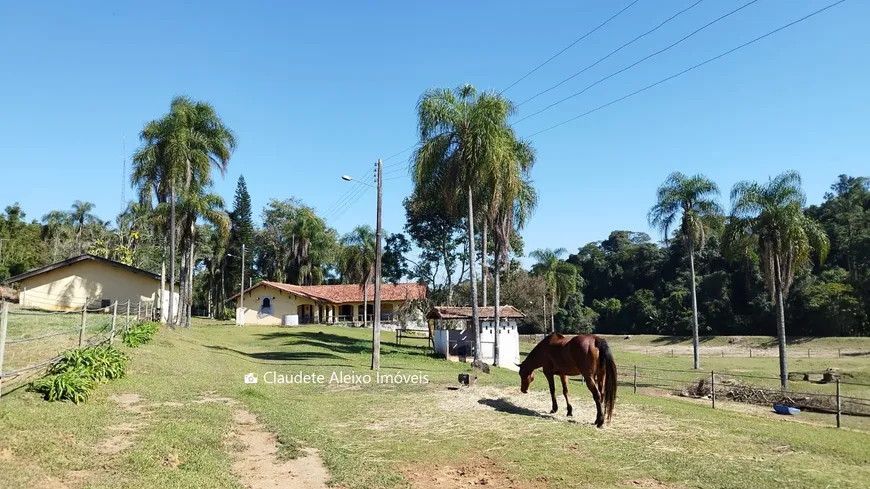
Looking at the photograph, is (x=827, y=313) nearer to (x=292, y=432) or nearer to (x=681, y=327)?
(x=681, y=327)

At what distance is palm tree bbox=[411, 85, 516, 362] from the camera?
2475cm

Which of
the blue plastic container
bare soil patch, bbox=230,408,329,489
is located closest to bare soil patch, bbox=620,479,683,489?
bare soil patch, bbox=230,408,329,489

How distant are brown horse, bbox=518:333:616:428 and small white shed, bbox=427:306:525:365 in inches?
636

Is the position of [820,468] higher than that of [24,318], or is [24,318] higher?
[24,318]

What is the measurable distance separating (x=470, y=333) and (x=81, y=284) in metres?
27.0

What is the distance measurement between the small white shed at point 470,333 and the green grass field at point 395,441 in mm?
13987

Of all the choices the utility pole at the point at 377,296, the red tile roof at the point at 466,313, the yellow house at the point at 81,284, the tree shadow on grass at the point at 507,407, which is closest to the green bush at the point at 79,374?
the tree shadow on grass at the point at 507,407

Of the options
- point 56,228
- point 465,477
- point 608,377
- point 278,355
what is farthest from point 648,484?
point 56,228

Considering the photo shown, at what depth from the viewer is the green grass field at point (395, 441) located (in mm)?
7730

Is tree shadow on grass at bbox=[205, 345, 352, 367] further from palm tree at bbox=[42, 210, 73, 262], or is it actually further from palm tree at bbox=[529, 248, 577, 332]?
palm tree at bbox=[42, 210, 73, 262]

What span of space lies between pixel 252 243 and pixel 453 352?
49568mm

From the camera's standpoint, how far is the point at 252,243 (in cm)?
7312

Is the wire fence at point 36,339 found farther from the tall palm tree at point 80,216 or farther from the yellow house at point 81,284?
the tall palm tree at point 80,216

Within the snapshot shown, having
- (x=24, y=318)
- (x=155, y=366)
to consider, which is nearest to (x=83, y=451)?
(x=155, y=366)
